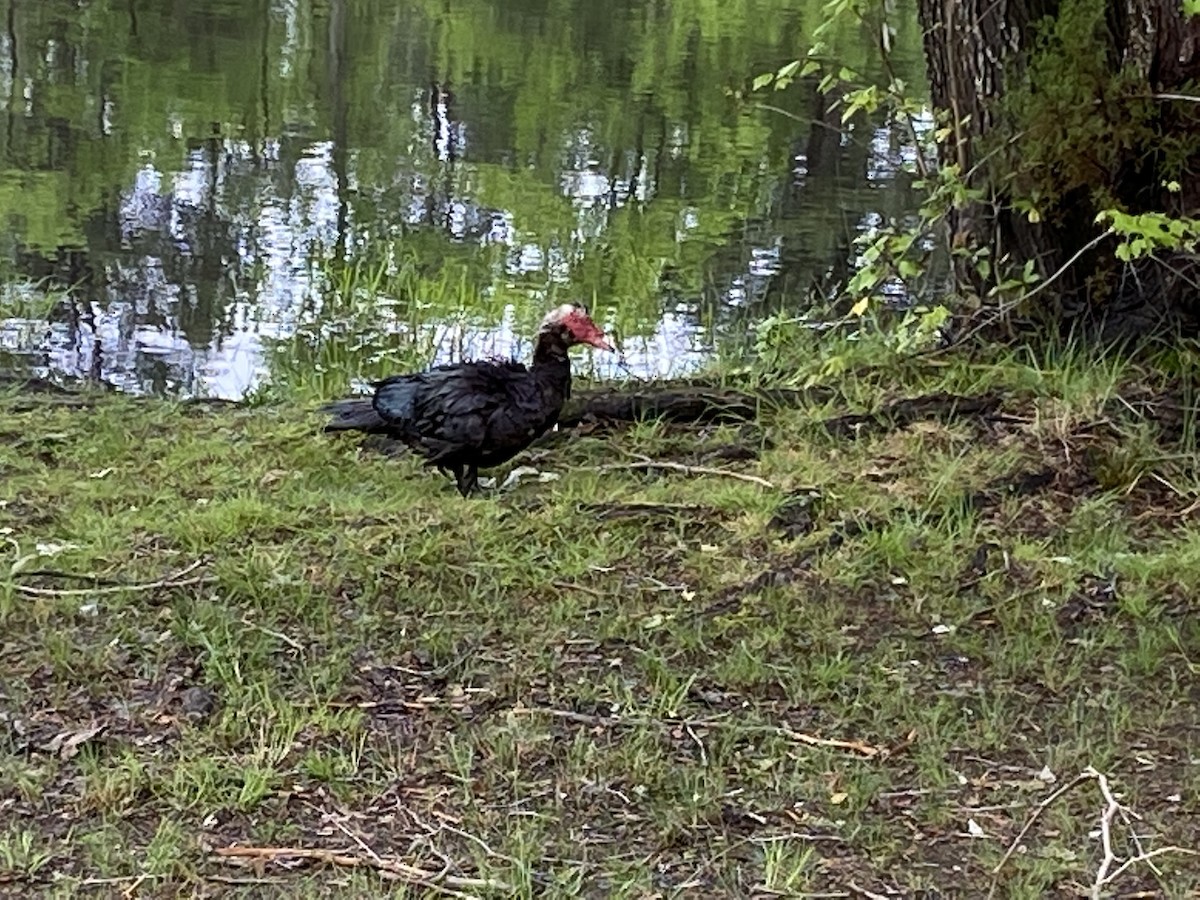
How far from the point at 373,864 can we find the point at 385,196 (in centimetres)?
959

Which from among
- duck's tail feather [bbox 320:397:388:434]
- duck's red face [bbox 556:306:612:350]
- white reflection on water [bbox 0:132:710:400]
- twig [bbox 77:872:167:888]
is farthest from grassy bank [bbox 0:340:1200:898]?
white reflection on water [bbox 0:132:710:400]

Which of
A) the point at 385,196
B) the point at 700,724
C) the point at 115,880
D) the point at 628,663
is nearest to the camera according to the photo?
the point at 115,880

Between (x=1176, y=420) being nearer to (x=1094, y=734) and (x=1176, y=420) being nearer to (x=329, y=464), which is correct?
(x=1094, y=734)

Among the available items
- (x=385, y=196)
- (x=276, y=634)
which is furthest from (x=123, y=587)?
(x=385, y=196)

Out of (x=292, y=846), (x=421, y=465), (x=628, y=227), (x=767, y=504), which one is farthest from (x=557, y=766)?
(x=628, y=227)

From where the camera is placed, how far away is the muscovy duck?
4.96 m

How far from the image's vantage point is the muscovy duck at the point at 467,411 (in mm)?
4961

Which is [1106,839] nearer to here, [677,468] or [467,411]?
[677,468]

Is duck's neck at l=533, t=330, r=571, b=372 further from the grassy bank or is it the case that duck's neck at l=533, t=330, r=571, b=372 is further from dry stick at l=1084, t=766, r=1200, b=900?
dry stick at l=1084, t=766, r=1200, b=900

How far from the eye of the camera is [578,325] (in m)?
5.55

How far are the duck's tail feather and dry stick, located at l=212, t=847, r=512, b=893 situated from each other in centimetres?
240

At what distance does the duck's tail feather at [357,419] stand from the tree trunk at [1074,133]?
2347 millimetres

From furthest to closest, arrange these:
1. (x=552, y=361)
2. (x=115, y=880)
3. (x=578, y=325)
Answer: (x=578, y=325) → (x=552, y=361) → (x=115, y=880)

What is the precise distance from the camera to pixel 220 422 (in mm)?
5996
